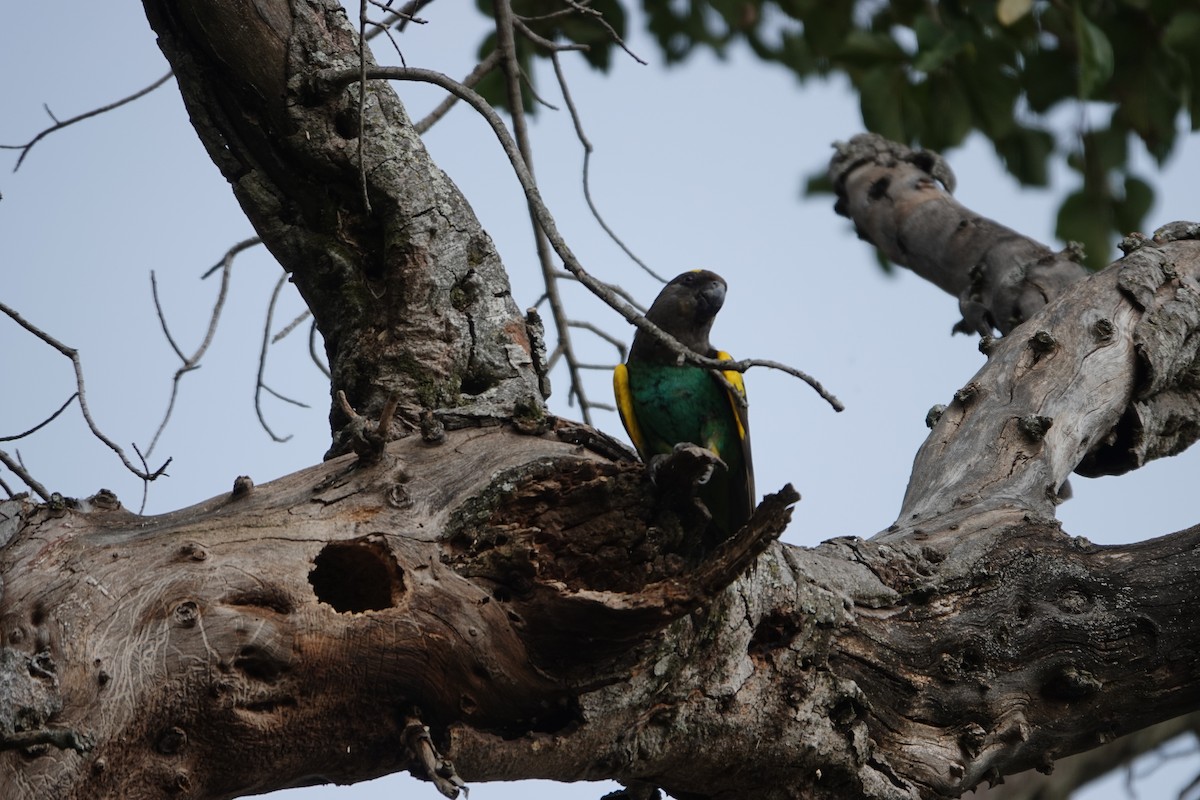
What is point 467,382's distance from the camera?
9.75ft

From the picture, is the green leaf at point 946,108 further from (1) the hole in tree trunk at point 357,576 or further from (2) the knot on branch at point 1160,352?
(1) the hole in tree trunk at point 357,576

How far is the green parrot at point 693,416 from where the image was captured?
407 cm

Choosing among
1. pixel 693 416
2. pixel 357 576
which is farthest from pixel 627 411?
pixel 357 576

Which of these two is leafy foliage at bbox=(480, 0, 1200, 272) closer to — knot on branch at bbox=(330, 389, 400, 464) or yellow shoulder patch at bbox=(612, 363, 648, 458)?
yellow shoulder patch at bbox=(612, 363, 648, 458)

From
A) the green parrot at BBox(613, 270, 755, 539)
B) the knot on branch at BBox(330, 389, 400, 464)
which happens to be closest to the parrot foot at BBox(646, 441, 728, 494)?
the knot on branch at BBox(330, 389, 400, 464)

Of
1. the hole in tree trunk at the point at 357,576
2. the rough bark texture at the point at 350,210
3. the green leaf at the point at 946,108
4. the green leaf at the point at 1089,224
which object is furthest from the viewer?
the green leaf at the point at 1089,224

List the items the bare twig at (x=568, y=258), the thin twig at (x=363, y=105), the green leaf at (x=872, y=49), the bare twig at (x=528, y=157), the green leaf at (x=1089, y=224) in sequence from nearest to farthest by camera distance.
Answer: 1. the bare twig at (x=568, y=258)
2. the thin twig at (x=363, y=105)
3. the bare twig at (x=528, y=157)
4. the green leaf at (x=872, y=49)
5. the green leaf at (x=1089, y=224)

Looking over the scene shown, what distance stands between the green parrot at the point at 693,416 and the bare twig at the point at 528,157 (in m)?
0.17

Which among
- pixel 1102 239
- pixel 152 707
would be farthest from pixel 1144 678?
pixel 1102 239

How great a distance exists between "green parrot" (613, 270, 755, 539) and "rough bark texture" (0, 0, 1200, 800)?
2.74 feet

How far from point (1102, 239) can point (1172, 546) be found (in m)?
2.77

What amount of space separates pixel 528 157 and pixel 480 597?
6.32 ft

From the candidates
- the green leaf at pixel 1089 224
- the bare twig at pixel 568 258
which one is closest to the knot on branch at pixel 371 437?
the bare twig at pixel 568 258

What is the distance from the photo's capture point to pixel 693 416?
4141 mm
